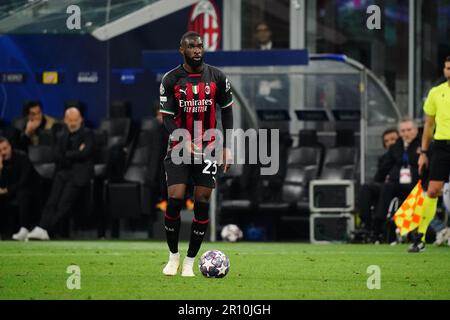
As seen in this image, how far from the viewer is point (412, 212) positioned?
678 inches

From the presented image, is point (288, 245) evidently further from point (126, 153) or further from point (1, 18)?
point (1, 18)

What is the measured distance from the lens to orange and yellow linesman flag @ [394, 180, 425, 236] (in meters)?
17.0

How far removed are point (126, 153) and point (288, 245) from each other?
4.37m

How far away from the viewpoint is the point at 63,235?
23141mm

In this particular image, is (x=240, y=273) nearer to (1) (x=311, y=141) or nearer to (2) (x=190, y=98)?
(2) (x=190, y=98)

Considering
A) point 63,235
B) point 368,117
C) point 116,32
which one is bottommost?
point 63,235

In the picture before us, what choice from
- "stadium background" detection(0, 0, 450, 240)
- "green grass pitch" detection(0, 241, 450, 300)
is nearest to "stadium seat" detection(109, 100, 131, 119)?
"stadium background" detection(0, 0, 450, 240)

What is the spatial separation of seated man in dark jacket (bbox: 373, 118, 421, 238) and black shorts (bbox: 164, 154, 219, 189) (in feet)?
22.9

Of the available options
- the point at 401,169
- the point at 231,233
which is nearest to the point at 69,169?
the point at 231,233

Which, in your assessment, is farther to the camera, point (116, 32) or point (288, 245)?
point (116, 32)

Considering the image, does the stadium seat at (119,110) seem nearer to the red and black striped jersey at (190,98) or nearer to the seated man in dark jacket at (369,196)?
the seated man in dark jacket at (369,196)
